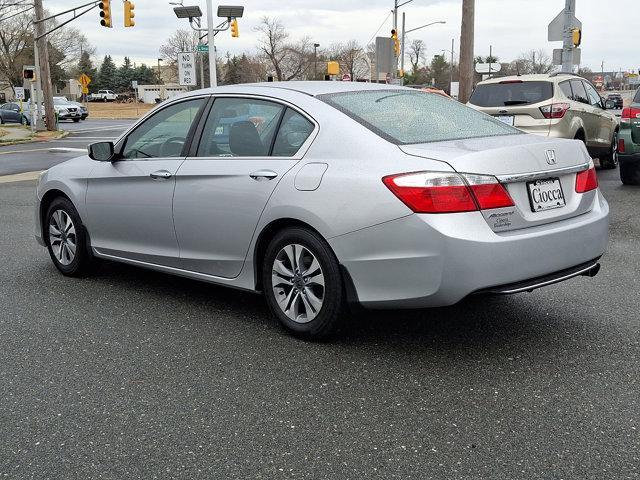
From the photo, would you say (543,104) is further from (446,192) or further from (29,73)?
(29,73)

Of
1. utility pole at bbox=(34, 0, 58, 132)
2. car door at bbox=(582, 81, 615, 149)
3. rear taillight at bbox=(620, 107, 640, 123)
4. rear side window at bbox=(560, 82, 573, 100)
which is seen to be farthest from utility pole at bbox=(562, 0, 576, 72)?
utility pole at bbox=(34, 0, 58, 132)

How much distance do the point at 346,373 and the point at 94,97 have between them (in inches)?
4701

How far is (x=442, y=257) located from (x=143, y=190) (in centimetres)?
251

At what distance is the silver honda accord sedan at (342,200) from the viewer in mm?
3797

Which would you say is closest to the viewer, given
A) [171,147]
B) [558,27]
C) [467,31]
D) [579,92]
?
[171,147]

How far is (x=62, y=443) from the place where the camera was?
10.4 ft

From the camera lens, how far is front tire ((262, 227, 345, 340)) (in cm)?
414

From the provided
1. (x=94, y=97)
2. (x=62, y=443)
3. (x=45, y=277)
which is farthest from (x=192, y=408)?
(x=94, y=97)

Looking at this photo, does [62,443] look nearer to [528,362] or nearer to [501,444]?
[501,444]

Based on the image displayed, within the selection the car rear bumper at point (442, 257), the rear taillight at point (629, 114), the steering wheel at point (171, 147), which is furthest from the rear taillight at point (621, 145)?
the steering wheel at point (171, 147)

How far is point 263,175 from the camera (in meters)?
4.48

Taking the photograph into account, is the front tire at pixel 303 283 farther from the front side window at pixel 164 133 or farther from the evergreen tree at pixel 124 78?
the evergreen tree at pixel 124 78

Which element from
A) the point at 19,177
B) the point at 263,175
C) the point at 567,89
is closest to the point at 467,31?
the point at 567,89

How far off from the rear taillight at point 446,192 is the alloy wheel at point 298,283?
2.38 feet
